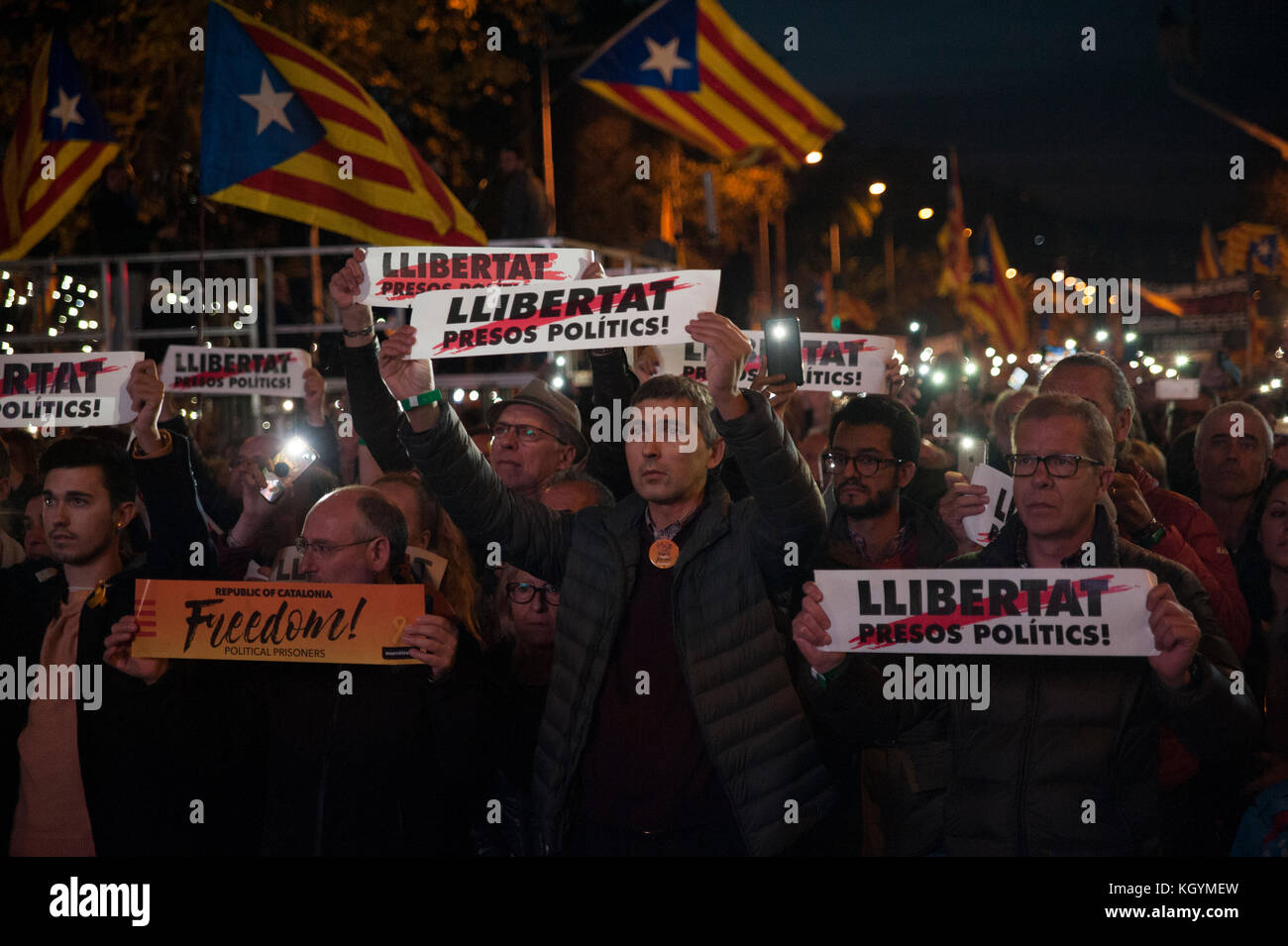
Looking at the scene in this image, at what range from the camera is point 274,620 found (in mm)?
4266

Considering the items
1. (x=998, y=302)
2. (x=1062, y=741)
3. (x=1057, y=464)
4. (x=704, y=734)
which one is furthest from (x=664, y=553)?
(x=998, y=302)

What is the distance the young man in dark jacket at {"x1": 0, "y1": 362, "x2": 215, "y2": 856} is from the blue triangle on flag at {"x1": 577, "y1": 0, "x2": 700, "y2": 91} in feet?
24.1

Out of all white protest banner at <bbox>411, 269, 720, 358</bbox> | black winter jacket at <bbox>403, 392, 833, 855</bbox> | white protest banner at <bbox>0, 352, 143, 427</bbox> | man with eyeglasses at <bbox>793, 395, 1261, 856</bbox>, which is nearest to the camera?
man with eyeglasses at <bbox>793, 395, 1261, 856</bbox>

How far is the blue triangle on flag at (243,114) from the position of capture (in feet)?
27.4

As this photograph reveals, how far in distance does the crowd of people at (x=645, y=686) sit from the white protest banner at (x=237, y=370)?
2.93 m

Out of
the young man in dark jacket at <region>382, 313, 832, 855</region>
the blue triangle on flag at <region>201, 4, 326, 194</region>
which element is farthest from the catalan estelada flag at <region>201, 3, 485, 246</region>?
the young man in dark jacket at <region>382, 313, 832, 855</region>

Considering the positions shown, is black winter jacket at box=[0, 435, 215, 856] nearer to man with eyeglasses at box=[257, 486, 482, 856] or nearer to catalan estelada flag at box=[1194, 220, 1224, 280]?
man with eyeglasses at box=[257, 486, 482, 856]

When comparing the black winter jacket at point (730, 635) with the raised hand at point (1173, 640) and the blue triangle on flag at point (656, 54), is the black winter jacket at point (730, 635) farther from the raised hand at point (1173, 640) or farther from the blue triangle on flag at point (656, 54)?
the blue triangle on flag at point (656, 54)

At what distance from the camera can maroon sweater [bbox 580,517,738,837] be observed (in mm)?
4055

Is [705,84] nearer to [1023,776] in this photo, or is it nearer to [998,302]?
[1023,776]

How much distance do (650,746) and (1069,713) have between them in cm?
114

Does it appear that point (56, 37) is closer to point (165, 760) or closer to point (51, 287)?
point (51, 287)

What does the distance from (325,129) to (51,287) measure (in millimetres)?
4907
